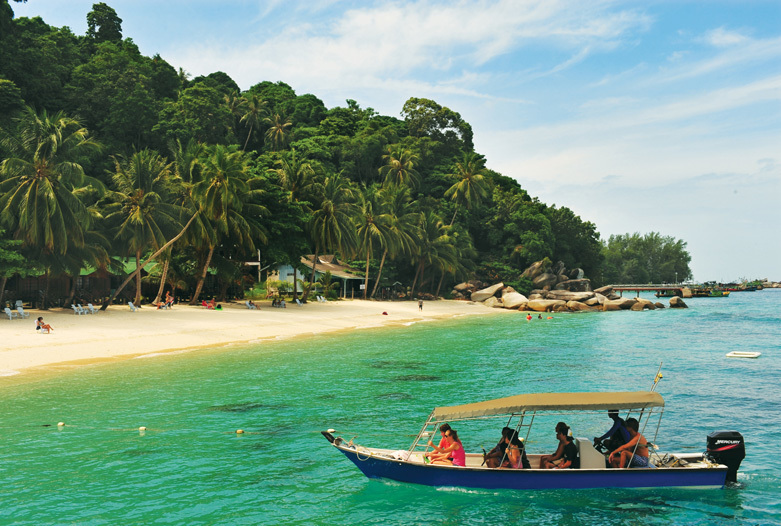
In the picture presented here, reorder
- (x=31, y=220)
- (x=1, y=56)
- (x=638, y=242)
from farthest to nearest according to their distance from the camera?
(x=638, y=242)
(x=1, y=56)
(x=31, y=220)

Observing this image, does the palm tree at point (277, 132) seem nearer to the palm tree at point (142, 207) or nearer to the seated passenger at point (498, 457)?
the palm tree at point (142, 207)

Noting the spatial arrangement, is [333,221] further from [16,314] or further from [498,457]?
[498,457]

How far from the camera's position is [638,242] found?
16638cm

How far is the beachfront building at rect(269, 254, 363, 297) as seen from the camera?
67.3 metres

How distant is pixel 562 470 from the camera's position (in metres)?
12.4

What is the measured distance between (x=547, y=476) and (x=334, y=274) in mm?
58028

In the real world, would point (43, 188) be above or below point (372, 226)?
below

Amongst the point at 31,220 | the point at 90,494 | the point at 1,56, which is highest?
the point at 1,56

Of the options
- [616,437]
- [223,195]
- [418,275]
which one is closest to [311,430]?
[616,437]

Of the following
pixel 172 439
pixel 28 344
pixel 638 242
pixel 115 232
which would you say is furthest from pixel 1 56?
pixel 638 242

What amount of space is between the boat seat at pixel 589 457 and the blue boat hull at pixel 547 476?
12.5 inches

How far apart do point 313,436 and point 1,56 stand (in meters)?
67.5

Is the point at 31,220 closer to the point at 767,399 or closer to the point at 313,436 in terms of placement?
the point at 313,436

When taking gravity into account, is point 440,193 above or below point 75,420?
above
